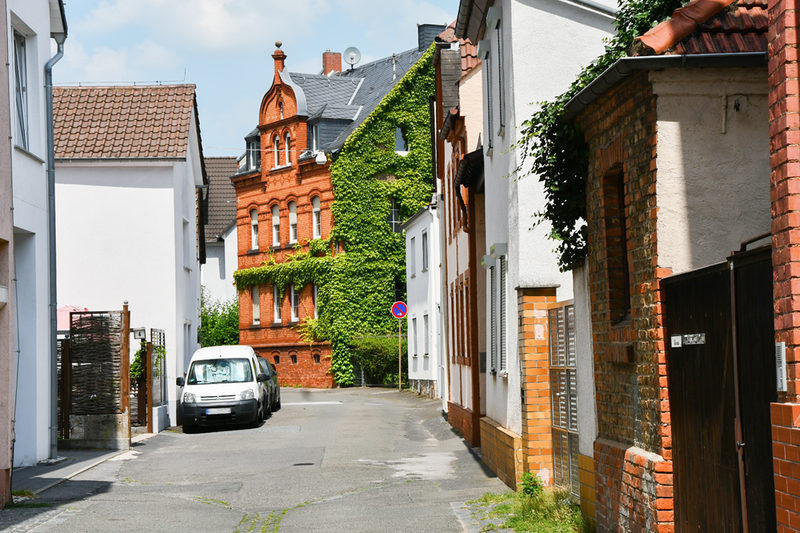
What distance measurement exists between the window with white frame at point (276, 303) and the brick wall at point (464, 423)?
30.4 m

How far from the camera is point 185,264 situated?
3055 cm

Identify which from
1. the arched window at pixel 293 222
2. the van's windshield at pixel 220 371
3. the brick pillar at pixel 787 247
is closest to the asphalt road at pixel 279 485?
the van's windshield at pixel 220 371

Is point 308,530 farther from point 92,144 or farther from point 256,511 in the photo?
point 92,144

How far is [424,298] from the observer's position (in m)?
40.6

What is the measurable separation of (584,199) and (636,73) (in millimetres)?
2210

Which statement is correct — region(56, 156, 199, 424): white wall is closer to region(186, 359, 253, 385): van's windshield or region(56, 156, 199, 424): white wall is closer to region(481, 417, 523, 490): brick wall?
region(186, 359, 253, 385): van's windshield

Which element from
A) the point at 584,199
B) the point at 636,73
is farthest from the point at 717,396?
the point at 584,199

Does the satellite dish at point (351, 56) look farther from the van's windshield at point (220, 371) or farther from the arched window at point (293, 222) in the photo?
the van's windshield at point (220, 371)

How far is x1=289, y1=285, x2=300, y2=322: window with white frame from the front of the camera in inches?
2090

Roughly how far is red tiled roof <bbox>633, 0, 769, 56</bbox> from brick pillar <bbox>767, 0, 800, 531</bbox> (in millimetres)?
2080

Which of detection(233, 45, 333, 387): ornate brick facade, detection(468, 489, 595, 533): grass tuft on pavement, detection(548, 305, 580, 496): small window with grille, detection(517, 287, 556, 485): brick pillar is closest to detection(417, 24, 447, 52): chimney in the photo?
detection(233, 45, 333, 387): ornate brick facade

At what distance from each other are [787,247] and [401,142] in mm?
46682

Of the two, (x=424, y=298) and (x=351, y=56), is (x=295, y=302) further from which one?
(x=351, y=56)

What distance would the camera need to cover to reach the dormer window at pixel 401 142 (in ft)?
169
